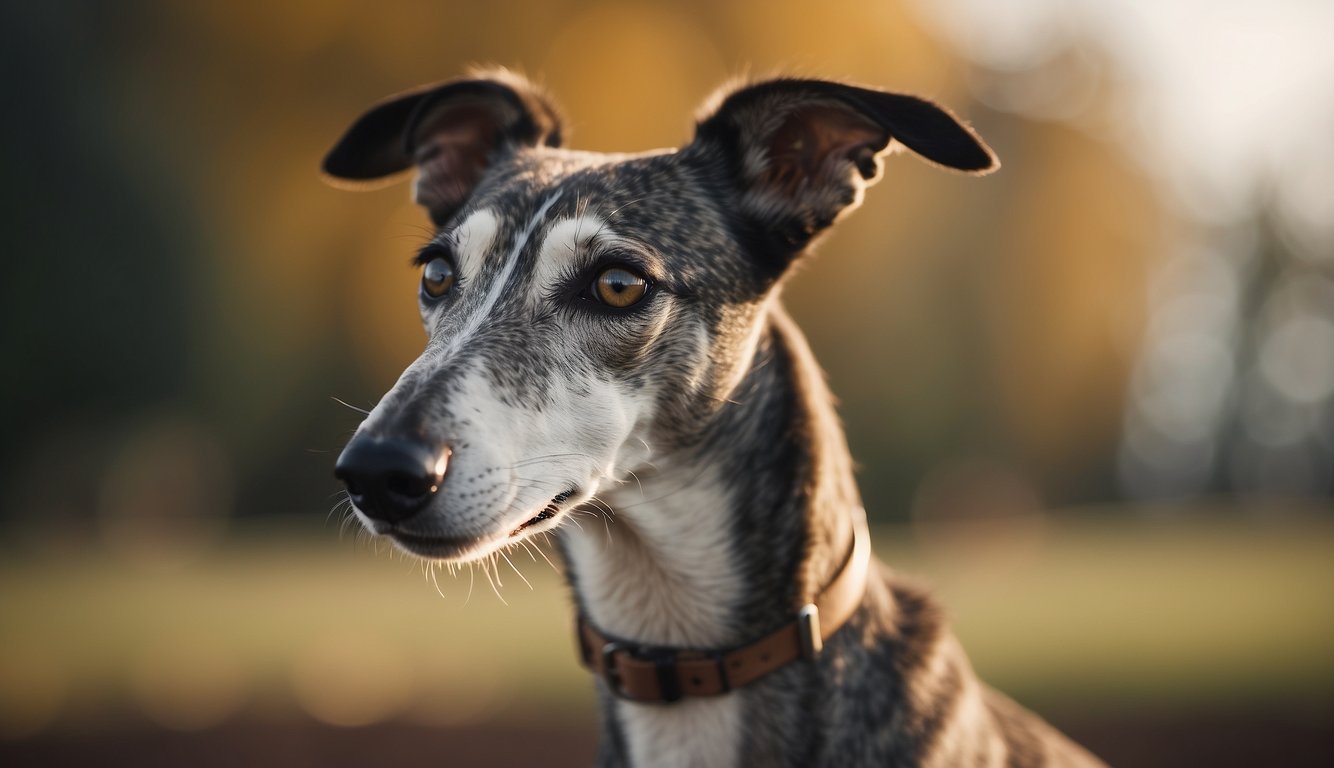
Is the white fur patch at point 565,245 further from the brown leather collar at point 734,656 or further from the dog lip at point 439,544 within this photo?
the brown leather collar at point 734,656

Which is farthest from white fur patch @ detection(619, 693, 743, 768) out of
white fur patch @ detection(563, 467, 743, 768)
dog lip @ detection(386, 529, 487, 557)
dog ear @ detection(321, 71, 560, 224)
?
dog ear @ detection(321, 71, 560, 224)

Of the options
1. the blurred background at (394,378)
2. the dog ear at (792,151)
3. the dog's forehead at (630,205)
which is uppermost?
the dog ear at (792,151)

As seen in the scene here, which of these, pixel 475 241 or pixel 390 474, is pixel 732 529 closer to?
pixel 390 474

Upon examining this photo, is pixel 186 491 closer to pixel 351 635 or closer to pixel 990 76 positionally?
pixel 351 635

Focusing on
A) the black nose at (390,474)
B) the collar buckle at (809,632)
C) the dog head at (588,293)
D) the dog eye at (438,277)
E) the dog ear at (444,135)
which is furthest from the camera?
the dog ear at (444,135)

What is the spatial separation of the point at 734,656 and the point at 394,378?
1214 centimetres

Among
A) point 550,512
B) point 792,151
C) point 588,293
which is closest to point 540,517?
point 550,512

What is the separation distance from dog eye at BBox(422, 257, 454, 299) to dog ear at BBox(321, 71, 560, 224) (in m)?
0.77

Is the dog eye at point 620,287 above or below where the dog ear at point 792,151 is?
below

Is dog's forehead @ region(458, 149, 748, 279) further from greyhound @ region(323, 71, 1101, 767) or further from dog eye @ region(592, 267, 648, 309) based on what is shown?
dog eye @ region(592, 267, 648, 309)

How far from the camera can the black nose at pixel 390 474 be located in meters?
2.58

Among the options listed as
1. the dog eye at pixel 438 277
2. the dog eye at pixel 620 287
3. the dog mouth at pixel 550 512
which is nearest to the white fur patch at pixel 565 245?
the dog eye at pixel 620 287

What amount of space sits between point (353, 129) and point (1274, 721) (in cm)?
890

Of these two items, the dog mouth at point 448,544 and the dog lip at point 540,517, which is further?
the dog lip at point 540,517
